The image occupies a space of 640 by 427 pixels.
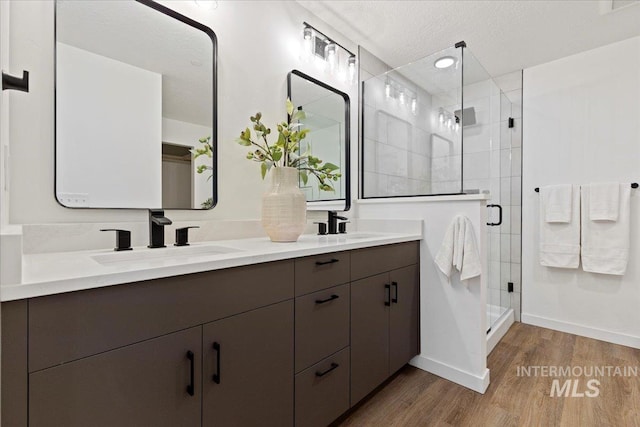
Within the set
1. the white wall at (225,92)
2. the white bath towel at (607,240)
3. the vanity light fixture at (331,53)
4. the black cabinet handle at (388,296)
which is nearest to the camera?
the white wall at (225,92)

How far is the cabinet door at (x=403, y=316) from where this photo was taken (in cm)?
180

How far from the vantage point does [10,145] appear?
1040 mm

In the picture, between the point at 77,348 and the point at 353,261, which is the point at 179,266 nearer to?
the point at 77,348

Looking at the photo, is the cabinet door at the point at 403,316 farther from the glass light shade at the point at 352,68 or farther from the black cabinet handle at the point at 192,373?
the glass light shade at the point at 352,68

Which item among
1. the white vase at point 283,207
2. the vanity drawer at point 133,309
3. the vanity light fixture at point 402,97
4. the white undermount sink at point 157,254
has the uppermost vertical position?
the vanity light fixture at point 402,97

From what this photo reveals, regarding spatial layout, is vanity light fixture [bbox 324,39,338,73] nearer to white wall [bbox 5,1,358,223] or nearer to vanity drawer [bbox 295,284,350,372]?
white wall [bbox 5,1,358,223]

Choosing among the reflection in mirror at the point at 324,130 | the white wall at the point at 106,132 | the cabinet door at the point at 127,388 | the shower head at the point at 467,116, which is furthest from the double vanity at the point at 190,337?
the shower head at the point at 467,116

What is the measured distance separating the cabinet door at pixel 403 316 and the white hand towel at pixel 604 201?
5.56 ft

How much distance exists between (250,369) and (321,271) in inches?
18.2

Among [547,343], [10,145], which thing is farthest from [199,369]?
[547,343]

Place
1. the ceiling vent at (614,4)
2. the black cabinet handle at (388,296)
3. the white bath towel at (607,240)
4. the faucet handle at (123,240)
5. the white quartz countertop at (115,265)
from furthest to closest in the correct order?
the white bath towel at (607,240), the ceiling vent at (614,4), the black cabinet handle at (388,296), the faucet handle at (123,240), the white quartz countertop at (115,265)

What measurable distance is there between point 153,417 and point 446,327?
5.48ft

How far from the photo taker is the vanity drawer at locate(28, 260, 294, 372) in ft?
2.26

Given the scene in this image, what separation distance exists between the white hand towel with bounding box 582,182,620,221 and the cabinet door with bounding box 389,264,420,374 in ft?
5.56
